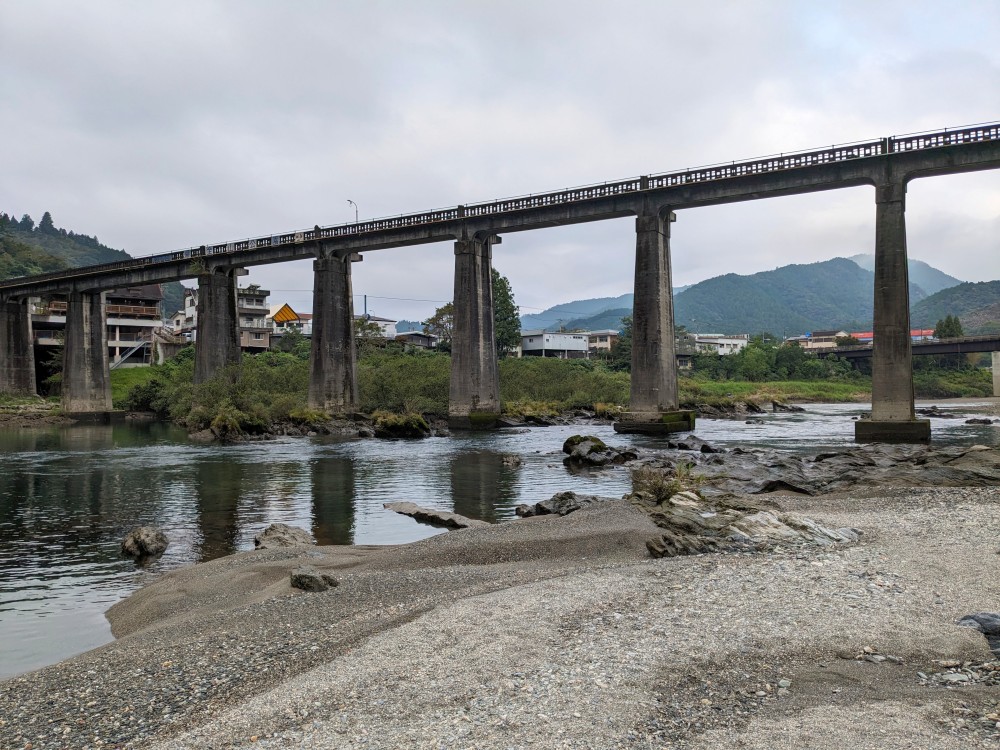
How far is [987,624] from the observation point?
7.45 metres

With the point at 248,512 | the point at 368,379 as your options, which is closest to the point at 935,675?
the point at 248,512

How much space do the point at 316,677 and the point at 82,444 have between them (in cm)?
4320

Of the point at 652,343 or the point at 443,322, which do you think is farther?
the point at 443,322

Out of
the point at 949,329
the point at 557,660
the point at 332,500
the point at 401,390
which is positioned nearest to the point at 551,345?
the point at 401,390

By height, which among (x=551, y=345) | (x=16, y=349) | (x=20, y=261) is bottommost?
(x=16, y=349)

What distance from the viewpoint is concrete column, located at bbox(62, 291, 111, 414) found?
70.2 m

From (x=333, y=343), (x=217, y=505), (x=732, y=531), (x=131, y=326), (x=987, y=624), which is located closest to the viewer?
(x=987, y=624)

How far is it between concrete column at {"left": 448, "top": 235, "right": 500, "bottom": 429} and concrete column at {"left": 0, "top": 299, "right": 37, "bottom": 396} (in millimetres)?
53997

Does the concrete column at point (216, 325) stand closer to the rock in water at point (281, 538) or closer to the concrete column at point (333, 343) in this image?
the concrete column at point (333, 343)

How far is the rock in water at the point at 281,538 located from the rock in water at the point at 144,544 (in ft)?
6.36

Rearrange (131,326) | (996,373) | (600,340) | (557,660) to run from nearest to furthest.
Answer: (557,660) < (131,326) < (996,373) < (600,340)

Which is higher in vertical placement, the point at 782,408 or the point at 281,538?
the point at 281,538

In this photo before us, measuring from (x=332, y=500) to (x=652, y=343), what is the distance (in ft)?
93.0

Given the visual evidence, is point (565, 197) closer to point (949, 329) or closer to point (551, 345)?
point (551, 345)
